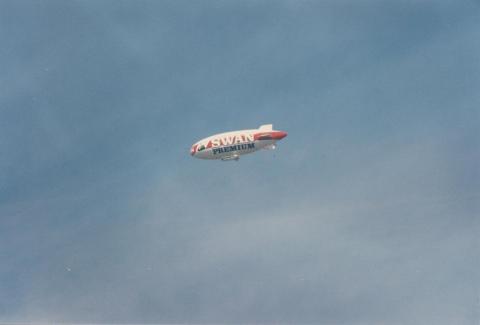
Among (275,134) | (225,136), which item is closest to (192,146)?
(225,136)

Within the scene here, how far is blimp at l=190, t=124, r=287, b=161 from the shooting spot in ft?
Answer: 581

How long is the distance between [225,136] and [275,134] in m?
15.0

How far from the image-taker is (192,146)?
182m

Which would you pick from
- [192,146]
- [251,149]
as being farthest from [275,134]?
[192,146]

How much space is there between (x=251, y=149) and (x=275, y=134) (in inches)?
335

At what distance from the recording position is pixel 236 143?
6959 inches

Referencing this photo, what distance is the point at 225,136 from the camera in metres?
177

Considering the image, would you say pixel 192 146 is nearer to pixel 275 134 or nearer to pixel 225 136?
pixel 225 136

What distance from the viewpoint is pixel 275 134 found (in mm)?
178125

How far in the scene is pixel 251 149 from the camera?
179 metres

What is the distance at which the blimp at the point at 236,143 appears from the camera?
177000mm

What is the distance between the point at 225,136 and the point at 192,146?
38.2 ft

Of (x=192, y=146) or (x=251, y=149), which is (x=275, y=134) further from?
(x=192, y=146)

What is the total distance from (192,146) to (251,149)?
18290 mm
